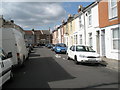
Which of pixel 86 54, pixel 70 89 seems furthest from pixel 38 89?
pixel 86 54

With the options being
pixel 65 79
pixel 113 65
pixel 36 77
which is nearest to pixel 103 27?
pixel 113 65

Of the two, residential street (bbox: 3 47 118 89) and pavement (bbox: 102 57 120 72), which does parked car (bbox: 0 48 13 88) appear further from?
pavement (bbox: 102 57 120 72)

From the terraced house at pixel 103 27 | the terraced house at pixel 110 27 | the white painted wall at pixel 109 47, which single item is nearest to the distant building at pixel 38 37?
the terraced house at pixel 103 27

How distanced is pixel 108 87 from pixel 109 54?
10004mm

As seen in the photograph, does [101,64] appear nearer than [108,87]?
No

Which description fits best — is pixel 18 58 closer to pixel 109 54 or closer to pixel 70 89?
pixel 70 89

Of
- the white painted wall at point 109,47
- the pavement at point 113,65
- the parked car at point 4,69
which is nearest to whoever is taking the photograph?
the parked car at point 4,69

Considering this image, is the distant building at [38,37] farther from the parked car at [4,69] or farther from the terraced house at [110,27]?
the parked car at [4,69]

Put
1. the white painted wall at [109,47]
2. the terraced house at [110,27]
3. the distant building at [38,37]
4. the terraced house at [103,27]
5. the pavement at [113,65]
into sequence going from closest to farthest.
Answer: the pavement at [113,65] < the terraced house at [110,27] < the white painted wall at [109,47] < the terraced house at [103,27] < the distant building at [38,37]

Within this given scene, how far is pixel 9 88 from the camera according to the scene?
6.47 meters

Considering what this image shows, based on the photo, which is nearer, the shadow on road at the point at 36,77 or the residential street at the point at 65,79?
the residential street at the point at 65,79

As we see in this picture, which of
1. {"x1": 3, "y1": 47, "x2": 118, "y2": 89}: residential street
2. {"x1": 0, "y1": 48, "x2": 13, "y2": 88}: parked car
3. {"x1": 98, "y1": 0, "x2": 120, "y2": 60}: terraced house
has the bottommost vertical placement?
{"x1": 3, "y1": 47, "x2": 118, "y2": 89}: residential street

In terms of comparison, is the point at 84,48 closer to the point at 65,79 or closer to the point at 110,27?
the point at 110,27

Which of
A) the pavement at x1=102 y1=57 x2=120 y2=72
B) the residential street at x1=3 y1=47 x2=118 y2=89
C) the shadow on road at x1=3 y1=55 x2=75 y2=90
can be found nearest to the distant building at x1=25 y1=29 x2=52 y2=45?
the pavement at x1=102 y1=57 x2=120 y2=72
